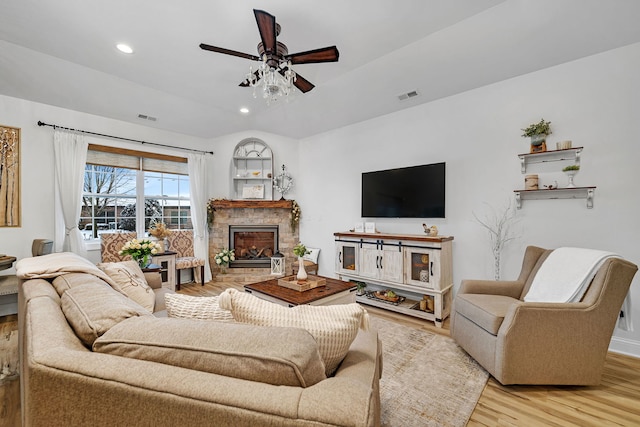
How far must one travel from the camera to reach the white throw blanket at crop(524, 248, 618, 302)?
202 cm

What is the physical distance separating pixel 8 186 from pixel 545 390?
19.7 ft

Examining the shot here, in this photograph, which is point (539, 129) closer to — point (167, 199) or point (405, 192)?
point (405, 192)

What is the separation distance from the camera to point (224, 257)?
5020mm

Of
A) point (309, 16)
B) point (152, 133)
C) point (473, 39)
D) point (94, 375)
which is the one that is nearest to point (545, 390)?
point (94, 375)

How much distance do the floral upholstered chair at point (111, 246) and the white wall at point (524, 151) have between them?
3712 millimetres

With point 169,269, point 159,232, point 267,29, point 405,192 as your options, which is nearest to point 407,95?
point 405,192

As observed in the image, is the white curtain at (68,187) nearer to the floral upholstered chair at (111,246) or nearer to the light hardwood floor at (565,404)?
the floral upholstered chair at (111,246)

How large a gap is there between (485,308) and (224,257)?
4221mm

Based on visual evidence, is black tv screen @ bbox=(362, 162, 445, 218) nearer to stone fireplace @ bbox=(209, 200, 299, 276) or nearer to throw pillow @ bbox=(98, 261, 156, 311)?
stone fireplace @ bbox=(209, 200, 299, 276)

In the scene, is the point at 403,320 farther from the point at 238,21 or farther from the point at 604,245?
the point at 238,21

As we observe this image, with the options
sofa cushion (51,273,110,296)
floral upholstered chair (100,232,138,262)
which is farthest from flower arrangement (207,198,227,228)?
sofa cushion (51,273,110,296)

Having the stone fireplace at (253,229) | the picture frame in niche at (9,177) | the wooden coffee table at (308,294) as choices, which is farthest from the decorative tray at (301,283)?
the picture frame in niche at (9,177)

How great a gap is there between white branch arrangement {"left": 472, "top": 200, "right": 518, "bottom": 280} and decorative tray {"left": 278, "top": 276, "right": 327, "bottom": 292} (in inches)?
79.2

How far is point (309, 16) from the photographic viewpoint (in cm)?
241
